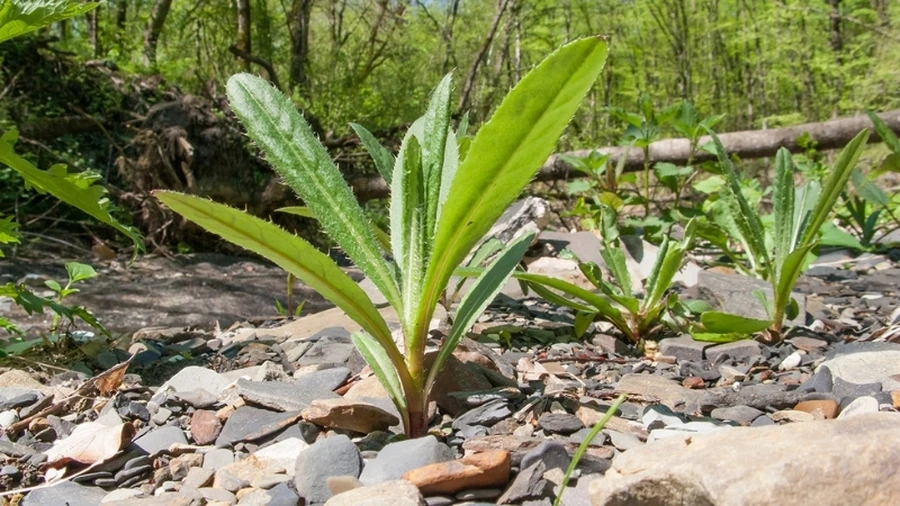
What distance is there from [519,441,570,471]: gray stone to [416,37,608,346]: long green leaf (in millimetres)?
335

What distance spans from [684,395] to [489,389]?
387 millimetres

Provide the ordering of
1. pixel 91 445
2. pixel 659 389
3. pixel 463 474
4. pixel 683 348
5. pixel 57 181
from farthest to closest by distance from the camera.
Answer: pixel 683 348, pixel 57 181, pixel 659 389, pixel 91 445, pixel 463 474

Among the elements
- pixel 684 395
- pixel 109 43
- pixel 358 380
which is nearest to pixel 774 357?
pixel 684 395

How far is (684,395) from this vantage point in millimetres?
1381

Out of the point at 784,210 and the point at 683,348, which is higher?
the point at 784,210

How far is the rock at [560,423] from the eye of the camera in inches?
45.7

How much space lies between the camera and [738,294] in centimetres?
219

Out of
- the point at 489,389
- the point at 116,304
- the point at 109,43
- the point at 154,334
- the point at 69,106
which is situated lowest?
the point at 116,304

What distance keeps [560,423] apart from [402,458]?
30 cm

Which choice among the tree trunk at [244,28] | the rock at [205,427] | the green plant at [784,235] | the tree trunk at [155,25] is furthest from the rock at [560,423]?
the tree trunk at [155,25]

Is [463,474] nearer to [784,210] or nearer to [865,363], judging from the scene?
[865,363]

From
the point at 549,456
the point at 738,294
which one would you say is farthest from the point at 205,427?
the point at 738,294

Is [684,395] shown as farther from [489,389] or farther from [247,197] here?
[247,197]

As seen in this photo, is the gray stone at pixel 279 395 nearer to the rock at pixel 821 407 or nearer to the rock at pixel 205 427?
the rock at pixel 205 427
